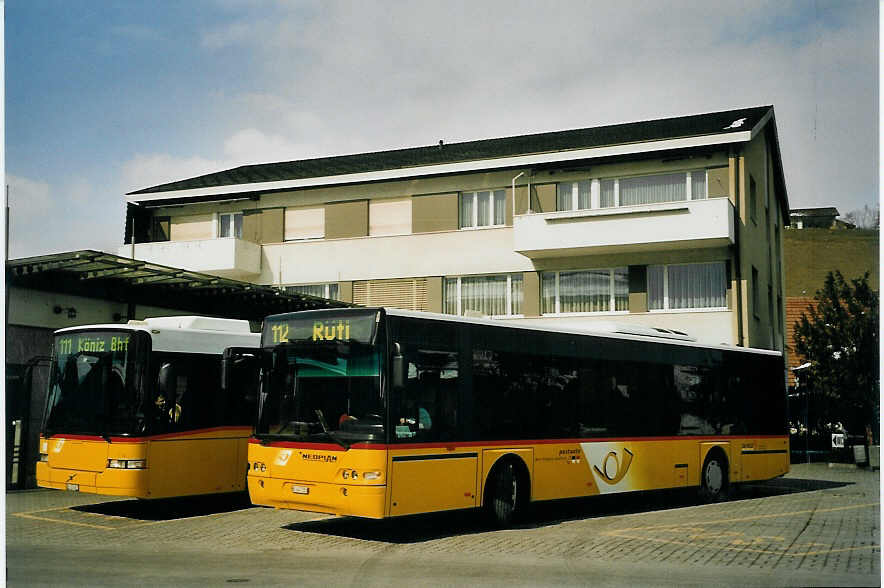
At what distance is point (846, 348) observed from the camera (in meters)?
8.44

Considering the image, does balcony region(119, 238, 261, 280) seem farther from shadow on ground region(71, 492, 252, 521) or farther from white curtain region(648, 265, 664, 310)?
shadow on ground region(71, 492, 252, 521)

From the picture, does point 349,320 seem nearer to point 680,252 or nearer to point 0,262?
point 0,262

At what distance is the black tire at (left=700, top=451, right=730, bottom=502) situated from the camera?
15.6m

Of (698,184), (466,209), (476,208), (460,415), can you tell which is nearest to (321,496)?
(460,415)

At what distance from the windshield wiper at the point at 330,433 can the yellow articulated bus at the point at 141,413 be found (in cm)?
174

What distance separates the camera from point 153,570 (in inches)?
368

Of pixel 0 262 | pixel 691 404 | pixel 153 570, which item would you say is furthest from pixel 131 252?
pixel 153 570

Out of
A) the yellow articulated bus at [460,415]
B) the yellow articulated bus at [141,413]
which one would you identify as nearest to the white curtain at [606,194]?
the yellow articulated bus at [460,415]

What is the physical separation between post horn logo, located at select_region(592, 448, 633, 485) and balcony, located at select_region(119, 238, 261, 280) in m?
15.7

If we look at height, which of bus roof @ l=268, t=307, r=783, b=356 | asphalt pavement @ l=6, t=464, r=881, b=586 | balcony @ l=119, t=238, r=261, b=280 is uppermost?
balcony @ l=119, t=238, r=261, b=280

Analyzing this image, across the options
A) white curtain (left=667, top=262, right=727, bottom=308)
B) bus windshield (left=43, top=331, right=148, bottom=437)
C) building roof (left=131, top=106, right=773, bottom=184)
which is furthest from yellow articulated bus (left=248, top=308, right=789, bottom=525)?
building roof (left=131, top=106, right=773, bottom=184)

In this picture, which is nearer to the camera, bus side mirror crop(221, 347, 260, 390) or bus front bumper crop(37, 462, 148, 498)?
bus side mirror crop(221, 347, 260, 390)

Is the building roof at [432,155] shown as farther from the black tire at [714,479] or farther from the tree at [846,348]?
the tree at [846,348]

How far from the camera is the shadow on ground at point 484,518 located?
12.0 metres
